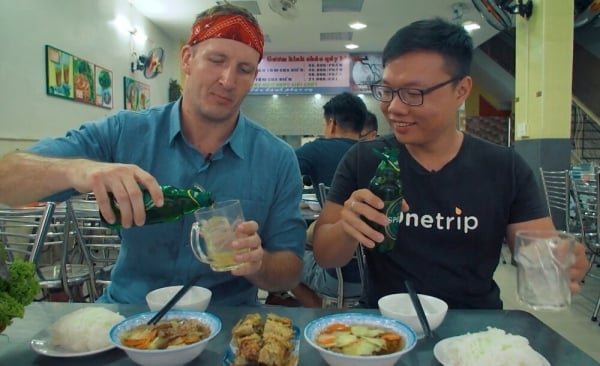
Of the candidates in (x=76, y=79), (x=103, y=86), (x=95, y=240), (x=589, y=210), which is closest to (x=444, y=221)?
(x=95, y=240)

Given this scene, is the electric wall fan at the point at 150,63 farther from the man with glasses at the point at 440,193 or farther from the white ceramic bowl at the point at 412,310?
the white ceramic bowl at the point at 412,310

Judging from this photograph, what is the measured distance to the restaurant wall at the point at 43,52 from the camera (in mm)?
4184

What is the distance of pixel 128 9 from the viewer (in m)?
6.72

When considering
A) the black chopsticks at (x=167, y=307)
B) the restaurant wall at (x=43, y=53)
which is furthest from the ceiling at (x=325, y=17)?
the black chopsticks at (x=167, y=307)

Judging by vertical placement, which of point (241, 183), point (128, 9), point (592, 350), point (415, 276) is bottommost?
point (592, 350)

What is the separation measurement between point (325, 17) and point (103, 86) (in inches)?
145

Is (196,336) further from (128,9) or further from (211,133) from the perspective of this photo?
(128,9)

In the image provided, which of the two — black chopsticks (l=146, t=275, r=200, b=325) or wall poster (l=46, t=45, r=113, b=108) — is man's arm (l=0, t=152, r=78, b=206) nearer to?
black chopsticks (l=146, t=275, r=200, b=325)

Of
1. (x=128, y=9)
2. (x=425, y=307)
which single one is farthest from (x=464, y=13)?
(x=425, y=307)

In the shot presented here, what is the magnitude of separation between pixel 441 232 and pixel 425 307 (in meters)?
0.48

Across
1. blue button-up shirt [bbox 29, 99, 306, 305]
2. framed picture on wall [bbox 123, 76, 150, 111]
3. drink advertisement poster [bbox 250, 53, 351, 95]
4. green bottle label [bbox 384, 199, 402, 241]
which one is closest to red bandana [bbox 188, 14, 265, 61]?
blue button-up shirt [bbox 29, 99, 306, 305]

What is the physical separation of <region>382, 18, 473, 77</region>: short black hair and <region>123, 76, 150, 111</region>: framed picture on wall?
19.7ft

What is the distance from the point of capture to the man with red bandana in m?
1.47

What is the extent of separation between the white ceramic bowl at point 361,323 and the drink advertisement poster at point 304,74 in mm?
9128
